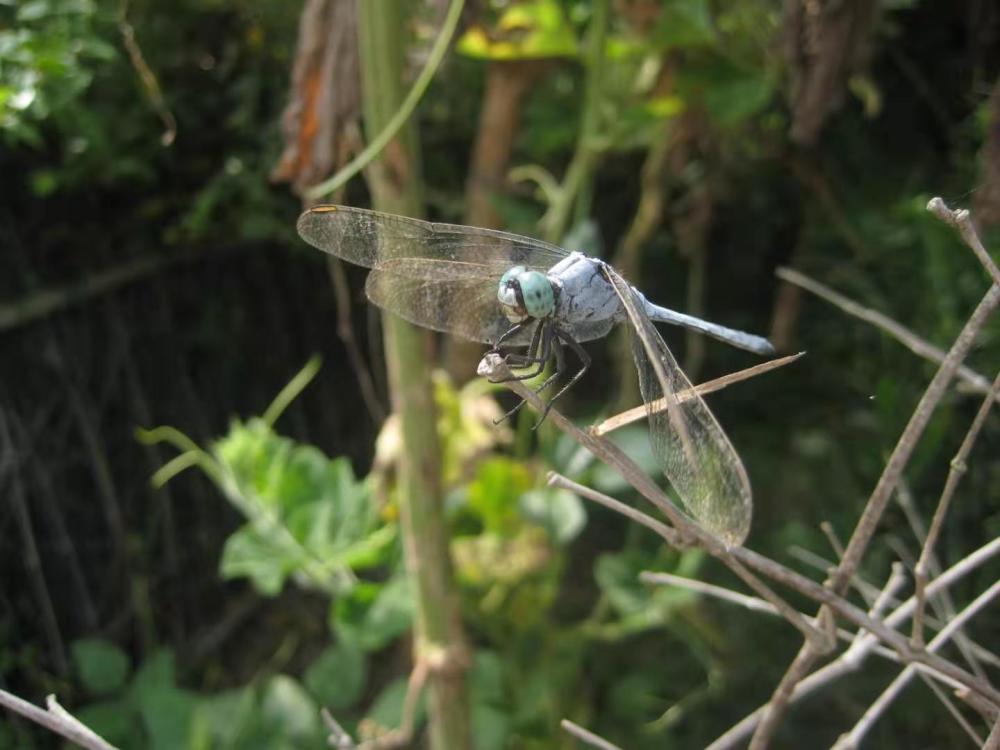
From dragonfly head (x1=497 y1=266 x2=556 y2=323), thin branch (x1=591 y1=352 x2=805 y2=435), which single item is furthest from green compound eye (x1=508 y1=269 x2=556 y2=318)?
thin branch (x1=591 y1=352 x2=805 y2=435)

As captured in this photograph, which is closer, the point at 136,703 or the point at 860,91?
the point at 136,703

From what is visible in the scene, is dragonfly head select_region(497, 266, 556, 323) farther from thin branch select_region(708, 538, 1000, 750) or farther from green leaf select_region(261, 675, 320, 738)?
green leaf select_region(261, 675, 320, 738)

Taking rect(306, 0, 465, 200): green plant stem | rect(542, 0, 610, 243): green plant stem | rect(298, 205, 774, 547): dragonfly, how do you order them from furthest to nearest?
rect(542, 0, 610, 243): green plant stem
rect(306, 0, 465, 200): green plant stem
rect(298, 205, 774, 547): dragonfly

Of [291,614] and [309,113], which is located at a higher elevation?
[309,113]

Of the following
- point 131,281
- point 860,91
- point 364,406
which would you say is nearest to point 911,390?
point 860,91

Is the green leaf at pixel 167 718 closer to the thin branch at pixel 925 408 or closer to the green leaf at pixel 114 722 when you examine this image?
the green leaf at pixel 114 722

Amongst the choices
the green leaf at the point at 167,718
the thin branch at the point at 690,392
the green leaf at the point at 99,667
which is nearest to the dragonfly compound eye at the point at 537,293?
the thin branch at the point at 690,392

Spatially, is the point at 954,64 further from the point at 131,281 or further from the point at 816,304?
the point at 131,281

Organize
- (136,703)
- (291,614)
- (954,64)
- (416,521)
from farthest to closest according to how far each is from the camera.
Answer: (291,614) < (954,64) < (136,703) < (416,521)
